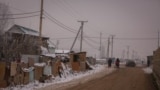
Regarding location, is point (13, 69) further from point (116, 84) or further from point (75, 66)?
point (75, 66)

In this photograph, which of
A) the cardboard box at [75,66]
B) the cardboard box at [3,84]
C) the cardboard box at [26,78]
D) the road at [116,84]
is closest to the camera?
the cardboard box at [3,84]

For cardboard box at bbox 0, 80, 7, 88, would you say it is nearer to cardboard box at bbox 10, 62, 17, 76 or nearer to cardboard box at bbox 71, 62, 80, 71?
cardboard box at bbox 10, 62, 17, 76

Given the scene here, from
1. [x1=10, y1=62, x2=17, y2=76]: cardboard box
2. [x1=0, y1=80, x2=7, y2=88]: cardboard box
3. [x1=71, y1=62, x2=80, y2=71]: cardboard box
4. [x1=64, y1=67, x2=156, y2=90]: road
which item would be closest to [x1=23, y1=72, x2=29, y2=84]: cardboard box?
[x1=10, y1=62, x2=17, y2=76]: cardboard box

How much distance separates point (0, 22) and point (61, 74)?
1227 inches

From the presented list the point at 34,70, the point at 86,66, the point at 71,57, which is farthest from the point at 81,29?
the point at 34,70

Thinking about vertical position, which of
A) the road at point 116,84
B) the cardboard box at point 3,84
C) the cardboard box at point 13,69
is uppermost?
the cardboard box at point 13,69

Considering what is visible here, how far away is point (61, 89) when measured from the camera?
2027 cm

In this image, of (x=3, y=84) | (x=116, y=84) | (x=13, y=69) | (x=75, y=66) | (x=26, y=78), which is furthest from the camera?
(x=75, y=66)

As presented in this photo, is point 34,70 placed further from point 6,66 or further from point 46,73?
point 6,66

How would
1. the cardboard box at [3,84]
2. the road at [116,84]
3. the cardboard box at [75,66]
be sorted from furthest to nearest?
the cardboard box at [75,66], the road at [116,84], the cardboard box at [3,84]

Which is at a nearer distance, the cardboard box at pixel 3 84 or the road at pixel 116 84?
the cardboard box at pixel 3 84

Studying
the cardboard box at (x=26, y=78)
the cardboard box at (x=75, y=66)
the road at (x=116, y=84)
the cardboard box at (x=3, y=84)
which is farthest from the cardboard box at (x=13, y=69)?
the cardboard box at (x=75, y=66)

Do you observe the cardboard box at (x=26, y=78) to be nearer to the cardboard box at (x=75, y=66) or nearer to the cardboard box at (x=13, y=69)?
the cardboard box at (x=13, y=69)

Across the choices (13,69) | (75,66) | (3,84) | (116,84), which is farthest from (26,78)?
(75,66)
